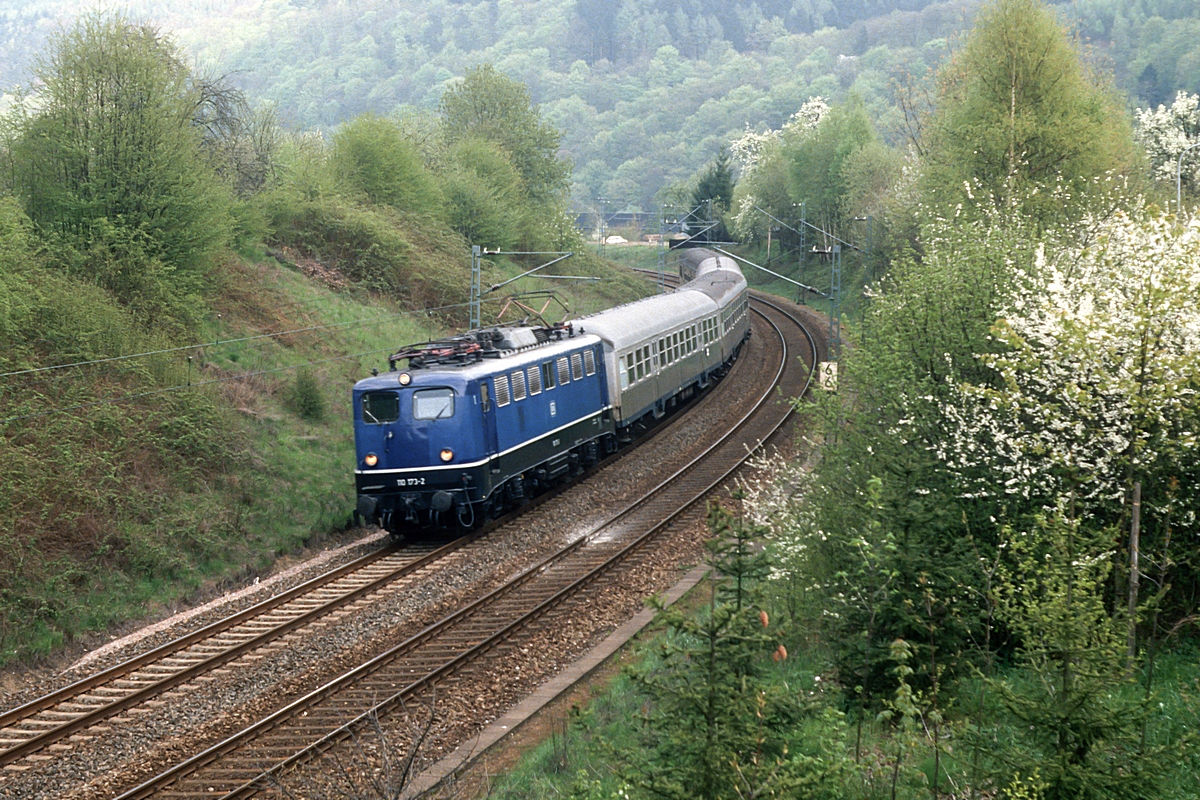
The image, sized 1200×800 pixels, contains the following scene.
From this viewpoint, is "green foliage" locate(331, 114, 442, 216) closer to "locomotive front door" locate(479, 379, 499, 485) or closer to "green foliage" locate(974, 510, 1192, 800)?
"locomotive front door" locate(479, 379, 499, 485)

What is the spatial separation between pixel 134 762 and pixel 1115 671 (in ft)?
31.1

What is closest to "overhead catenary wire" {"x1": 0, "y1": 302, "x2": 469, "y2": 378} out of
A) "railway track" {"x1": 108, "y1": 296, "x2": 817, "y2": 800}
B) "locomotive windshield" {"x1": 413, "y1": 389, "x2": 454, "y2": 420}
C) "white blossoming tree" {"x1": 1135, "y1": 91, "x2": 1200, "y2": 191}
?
"locomotive windshield" {"x1": 413, "y1": 389, "x2": 454, "y2": 420}

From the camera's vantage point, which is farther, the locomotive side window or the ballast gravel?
the locomotive side window

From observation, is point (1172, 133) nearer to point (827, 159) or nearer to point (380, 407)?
point (827, 159)

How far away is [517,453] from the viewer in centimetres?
2186

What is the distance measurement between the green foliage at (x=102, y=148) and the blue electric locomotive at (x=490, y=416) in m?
6.81

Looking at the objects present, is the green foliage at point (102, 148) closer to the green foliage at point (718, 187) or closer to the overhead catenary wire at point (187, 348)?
the overhead catenary wire at point (187, 348)

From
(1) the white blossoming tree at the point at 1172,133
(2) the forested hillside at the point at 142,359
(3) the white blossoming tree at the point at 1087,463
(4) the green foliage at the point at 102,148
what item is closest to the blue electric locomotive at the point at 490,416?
(2) the forested hillside at the point at 142,359

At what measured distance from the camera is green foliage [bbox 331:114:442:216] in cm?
4544

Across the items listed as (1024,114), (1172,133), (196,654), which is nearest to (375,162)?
(1024,114)

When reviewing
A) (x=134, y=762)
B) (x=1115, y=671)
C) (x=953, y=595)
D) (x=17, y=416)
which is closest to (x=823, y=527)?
(x=953, y=595)

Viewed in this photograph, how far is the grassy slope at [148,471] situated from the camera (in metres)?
17.6

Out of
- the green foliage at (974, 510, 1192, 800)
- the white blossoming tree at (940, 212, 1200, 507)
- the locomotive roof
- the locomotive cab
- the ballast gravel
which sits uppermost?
the white blossoming tree at (940, 212, 1200, 507)

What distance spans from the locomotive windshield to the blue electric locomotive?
0.06 feet
